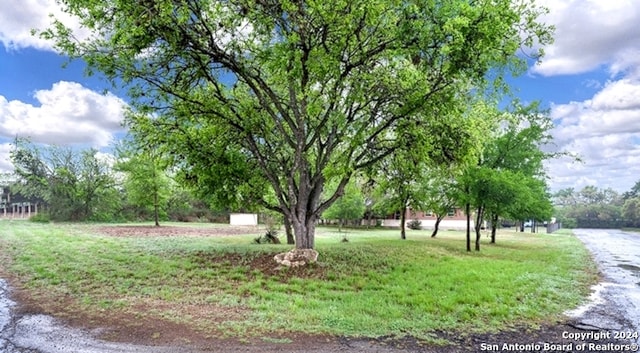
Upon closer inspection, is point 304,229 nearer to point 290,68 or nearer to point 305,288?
point 305,288

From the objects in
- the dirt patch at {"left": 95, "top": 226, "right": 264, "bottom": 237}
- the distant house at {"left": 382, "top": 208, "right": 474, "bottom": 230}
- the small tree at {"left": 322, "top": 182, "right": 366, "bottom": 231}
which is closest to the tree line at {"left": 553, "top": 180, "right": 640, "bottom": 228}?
the distant house at {"left": 382, "top": 208, "right": 474, "bottom": 230}

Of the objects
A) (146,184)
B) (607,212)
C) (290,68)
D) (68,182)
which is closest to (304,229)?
(290,68)

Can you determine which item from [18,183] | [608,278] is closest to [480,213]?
[608,278]

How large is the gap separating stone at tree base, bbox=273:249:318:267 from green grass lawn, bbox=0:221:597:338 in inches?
12.6

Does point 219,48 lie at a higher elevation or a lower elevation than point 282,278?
higher

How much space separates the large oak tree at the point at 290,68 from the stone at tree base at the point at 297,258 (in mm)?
401

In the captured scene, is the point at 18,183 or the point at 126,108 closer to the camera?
the point at 126,108

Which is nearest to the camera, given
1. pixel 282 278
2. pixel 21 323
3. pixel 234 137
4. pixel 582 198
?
pixel 21 323

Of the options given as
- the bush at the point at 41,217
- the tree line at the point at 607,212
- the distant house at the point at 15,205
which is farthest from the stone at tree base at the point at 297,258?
the tree line at the point at 607,212

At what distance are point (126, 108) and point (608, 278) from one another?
16.4 metres

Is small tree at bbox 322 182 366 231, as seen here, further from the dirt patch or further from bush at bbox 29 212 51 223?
bush at bbox 29 212 51 223

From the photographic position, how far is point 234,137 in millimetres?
12719

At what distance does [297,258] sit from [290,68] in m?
5.24

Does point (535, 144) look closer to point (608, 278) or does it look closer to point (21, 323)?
point (608, 278)
